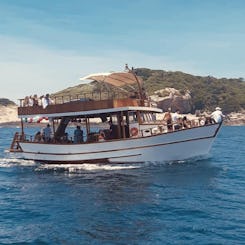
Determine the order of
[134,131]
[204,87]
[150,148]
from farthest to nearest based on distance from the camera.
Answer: [204,87], [134,131], [150,148]

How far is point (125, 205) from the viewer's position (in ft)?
53.8

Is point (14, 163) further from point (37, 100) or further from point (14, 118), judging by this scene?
point (14, 118)

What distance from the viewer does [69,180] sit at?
22469 mm

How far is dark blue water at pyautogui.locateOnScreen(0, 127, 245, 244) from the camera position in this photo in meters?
12.9

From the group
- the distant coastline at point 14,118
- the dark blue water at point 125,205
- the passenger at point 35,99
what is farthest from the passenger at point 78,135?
the distant coastline at point 14,118

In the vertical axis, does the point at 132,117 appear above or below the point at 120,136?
above

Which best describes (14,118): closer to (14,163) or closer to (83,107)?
(14,163)

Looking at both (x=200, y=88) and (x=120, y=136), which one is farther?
(x=200, y=88)

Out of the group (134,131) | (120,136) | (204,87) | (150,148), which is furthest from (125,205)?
(204,87)

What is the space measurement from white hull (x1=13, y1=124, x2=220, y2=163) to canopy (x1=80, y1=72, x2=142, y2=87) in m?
4.83

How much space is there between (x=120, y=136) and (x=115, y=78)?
175 inches

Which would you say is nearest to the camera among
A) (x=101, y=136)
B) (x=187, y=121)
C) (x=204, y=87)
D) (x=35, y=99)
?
(x=187, y=121)

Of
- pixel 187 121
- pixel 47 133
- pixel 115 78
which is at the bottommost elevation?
pixel 47 133

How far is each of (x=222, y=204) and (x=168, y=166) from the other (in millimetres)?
9342
